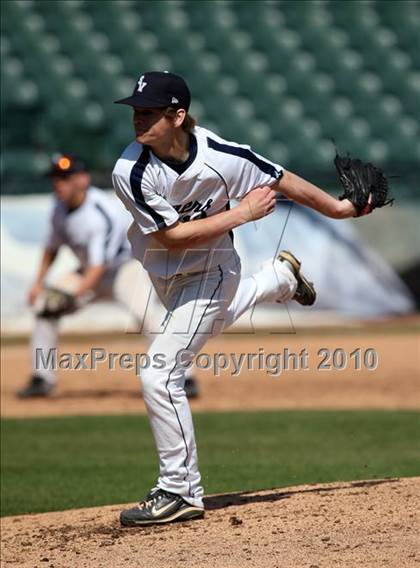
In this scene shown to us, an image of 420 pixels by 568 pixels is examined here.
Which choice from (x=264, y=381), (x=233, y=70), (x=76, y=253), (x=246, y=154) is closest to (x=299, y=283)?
(x=246, y=154)

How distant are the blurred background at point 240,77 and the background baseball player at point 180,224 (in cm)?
1068

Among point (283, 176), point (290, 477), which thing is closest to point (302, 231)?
point (290, 477)

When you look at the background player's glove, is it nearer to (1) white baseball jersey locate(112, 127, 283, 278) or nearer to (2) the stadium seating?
(1) white baseball jersey locate(112, 127, 283, 278)

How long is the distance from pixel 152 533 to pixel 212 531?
0.95 ft

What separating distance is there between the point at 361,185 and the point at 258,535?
184 centimetres

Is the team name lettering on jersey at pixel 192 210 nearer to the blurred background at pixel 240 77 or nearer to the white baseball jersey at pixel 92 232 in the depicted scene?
the white baseball jersey at pixel 92 232

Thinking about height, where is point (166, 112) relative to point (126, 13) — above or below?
below

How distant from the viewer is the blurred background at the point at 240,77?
55.5ft

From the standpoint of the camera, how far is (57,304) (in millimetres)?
10148

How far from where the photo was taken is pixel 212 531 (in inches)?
188

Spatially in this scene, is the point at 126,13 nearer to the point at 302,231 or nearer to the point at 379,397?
the point at 302,231

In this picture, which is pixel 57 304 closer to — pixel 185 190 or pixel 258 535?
pixel 185 190

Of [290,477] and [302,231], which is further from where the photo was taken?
[302,231]

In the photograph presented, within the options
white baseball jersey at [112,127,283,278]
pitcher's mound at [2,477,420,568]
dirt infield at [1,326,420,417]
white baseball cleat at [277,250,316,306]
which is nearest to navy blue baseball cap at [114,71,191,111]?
white baseball jersey at [112,127,283,278]
